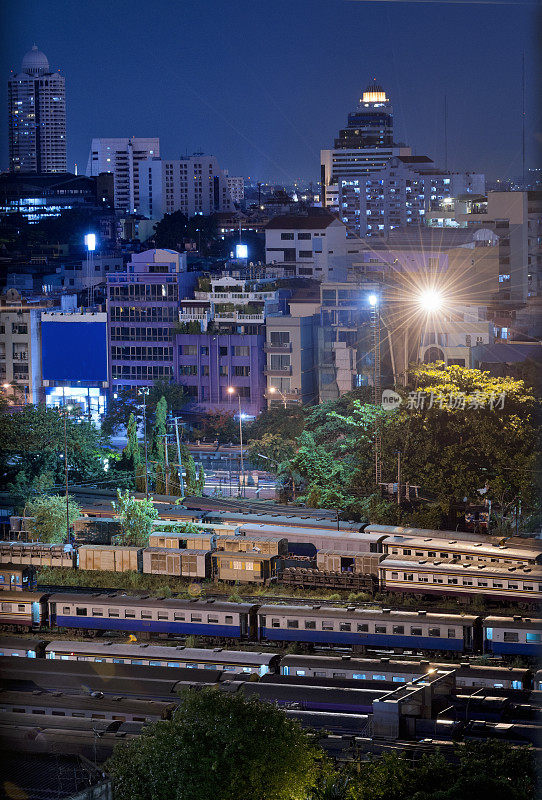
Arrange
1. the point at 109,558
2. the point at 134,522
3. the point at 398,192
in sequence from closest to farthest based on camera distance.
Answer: the point at 109,558 < the point at 134,522 < the point at 398,192

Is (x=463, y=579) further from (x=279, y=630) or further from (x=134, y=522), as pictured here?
(x=134, y=522)

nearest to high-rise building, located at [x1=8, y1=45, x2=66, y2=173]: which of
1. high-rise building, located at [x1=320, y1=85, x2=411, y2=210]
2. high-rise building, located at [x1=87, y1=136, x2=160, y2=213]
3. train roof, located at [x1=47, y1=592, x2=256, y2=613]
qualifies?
high-rise building, located at [x1=87, y1=136, x2=160, y2=213]

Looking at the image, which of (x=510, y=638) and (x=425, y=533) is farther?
(x=425, y=533)

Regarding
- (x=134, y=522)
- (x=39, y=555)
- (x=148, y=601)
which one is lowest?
(x=148, y=601)

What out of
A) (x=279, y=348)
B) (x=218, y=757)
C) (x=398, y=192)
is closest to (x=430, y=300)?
(x=279, y=348)

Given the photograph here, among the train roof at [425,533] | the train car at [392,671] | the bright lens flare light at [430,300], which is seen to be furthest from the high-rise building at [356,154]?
the train car at [392,671]

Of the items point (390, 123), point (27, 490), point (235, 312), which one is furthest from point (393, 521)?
point (390, 123)

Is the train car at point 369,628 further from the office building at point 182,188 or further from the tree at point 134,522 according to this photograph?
the office building at point 182,188

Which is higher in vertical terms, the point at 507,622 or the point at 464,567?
→ the point at 464,567
